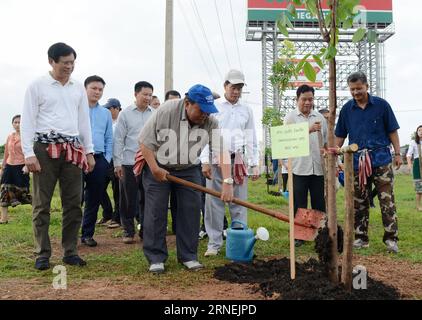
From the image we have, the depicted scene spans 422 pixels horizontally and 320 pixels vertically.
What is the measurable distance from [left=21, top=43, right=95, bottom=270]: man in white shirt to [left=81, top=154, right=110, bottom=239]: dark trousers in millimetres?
1065

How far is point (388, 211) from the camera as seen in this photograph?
16.3 feet

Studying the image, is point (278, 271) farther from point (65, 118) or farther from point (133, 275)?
point (65, 118)

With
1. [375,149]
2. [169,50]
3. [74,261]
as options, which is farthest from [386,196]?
[169,50]

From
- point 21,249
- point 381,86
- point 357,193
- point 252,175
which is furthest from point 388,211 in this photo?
point 381,86

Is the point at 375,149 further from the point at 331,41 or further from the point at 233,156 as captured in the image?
the point at 331,41

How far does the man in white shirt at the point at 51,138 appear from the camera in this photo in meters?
4.21

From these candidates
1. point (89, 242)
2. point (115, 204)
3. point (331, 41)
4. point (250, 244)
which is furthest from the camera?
point (115, 204)

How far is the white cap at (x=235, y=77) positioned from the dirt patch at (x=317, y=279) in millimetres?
1887

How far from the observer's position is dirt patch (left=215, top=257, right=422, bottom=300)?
10.5 feet

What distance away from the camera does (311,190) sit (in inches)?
217

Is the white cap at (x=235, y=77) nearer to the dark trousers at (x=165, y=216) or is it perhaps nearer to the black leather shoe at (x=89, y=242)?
the dark trousers at (x=165, y=216)

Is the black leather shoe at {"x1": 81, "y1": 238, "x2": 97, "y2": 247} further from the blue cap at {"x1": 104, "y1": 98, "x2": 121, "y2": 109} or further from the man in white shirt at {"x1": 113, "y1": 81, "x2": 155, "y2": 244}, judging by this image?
the blue cap at {"x1": 104, "y1": 98, "x2": 121, "y2": 109}

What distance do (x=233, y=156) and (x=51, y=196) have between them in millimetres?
1922

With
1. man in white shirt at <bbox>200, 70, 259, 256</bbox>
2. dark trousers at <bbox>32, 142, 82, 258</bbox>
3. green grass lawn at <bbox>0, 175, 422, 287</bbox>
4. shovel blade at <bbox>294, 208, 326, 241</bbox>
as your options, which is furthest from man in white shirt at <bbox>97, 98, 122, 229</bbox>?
shovel blade at <bbox>294, 208, 326, 241</bbox>
